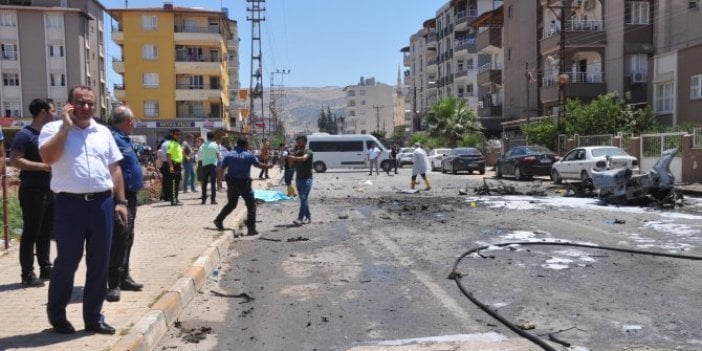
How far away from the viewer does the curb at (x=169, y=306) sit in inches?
186

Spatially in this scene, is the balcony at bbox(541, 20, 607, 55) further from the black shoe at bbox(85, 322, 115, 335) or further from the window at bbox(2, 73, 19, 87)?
the window at bbox(2, 73, 19, 87)

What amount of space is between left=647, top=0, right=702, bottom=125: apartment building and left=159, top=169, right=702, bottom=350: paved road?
19461 millimetres

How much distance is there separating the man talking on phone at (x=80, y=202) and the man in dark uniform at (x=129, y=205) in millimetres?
932

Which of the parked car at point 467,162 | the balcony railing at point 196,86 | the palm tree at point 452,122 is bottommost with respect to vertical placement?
the parked car at point 467,162

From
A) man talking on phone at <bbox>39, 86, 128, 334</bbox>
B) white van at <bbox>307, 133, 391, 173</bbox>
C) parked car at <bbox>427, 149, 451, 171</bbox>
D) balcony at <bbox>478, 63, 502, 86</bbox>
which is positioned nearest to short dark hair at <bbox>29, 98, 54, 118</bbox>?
man talking on phone at <bbox>39, 86, 128, 334</bbox>

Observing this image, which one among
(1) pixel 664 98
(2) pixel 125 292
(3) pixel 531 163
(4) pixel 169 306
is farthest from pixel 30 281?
(1) pixel 664 98

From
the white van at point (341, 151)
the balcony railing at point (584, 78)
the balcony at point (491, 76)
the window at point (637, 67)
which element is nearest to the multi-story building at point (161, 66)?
the balcony at point (491, 76)

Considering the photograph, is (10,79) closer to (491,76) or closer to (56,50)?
(56,50)

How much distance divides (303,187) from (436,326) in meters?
7.06

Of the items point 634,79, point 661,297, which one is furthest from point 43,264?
point 634,79

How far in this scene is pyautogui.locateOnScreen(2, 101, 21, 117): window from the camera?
62.2 m

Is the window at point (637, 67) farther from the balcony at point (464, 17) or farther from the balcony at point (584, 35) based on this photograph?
the balcony at point (464, 17)

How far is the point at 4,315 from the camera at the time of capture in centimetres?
533

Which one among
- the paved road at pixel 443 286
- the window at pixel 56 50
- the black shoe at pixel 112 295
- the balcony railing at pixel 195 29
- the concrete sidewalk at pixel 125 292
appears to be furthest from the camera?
the balcony railing at pixel 195 29
